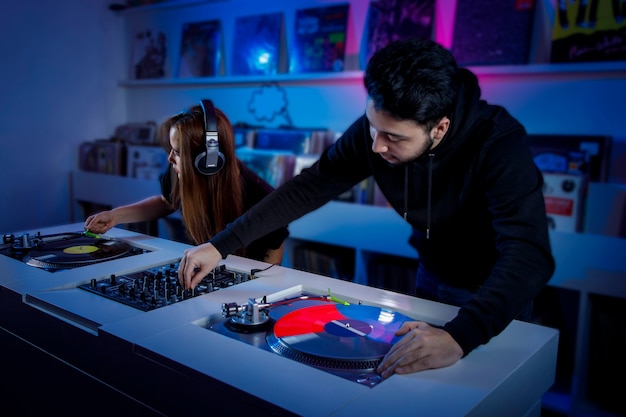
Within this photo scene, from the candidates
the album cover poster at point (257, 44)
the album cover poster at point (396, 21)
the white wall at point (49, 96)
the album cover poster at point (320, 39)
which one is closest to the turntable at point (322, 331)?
the album cover poster at point (396, 21)

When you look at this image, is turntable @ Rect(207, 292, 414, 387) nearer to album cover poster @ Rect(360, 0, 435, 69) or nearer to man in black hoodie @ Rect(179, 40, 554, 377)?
man in black hoodie @ Rect(179, 40, 554, 377)

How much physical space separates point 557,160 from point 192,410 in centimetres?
187

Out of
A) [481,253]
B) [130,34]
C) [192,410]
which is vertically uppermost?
[130,34]

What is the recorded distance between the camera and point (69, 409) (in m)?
1.15

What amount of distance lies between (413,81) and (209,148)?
0.65 metres

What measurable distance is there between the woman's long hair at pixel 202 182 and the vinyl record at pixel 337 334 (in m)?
0.68

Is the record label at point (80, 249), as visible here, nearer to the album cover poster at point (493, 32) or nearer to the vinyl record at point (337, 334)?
the vinyl record at point (337, 334)

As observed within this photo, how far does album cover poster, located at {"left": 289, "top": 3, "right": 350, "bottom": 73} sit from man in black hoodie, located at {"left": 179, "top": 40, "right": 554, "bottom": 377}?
5.02ft

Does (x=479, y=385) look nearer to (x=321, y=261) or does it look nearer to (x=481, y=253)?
(x=481, y=253)

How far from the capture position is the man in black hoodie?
36.4 inches

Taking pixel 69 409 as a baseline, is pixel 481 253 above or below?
above

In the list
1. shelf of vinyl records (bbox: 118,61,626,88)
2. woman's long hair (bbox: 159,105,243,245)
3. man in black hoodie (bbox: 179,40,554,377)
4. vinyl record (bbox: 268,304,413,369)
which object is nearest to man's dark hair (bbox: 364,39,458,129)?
man in black hoodie (bbox: 179,40,554,377)

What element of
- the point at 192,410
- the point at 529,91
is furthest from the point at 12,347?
the point at 529,91

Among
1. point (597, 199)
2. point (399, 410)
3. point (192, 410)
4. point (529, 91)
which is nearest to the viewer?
point (399, 410)
